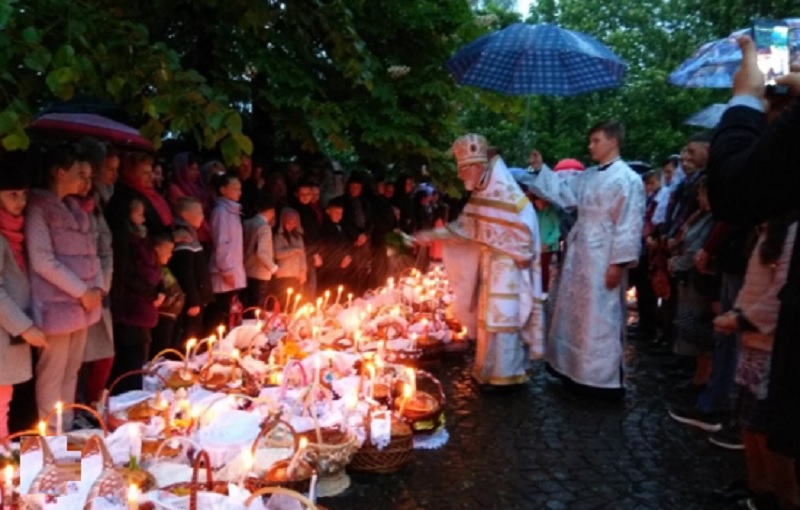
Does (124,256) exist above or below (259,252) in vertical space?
above

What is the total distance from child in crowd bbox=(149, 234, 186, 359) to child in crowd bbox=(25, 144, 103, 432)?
90 cm

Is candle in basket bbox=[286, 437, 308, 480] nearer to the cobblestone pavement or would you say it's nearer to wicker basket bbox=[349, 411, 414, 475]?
the cobblestone pavement

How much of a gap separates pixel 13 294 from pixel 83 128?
1.84m

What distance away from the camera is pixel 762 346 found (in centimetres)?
439

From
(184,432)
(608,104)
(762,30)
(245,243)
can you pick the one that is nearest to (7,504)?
(184,432)

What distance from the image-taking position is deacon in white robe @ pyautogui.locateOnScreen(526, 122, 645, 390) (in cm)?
732

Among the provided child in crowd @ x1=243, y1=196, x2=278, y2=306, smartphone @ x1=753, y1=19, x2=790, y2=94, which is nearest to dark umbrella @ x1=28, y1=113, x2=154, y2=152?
child in crowd @ x1=243, y1=196, x2=278, y2=306

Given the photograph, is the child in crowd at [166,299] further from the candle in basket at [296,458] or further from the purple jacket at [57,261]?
the candle in basket at [296,458]

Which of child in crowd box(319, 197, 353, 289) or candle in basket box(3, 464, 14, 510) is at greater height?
child in crowd box(319, 197, 353, 289)

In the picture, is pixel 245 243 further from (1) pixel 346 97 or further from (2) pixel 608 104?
(2) pixel 608 104

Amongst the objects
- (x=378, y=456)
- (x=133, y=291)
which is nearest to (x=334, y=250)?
(x=133, y=291)

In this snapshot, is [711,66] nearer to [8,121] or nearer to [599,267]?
[599,267]

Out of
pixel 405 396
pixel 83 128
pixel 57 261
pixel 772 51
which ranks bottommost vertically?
pixel 405 396

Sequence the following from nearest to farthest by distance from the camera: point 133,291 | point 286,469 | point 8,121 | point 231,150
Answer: point 8,121, point 286,469, point 231,150, point 133,291
